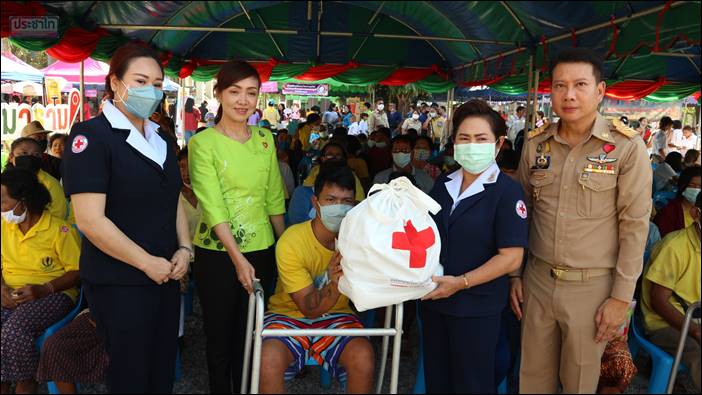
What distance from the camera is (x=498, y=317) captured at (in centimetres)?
212

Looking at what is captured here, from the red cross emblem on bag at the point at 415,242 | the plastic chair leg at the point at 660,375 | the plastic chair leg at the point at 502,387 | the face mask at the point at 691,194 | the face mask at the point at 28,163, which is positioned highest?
the face mask at the point at 28,163

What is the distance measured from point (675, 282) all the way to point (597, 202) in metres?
1.09

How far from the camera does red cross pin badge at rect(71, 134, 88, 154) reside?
177 centimetres

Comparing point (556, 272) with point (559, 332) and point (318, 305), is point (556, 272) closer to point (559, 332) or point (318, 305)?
point (559, 332)

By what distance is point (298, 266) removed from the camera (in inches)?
91.0

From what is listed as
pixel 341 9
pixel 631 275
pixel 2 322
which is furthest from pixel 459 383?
pixel 341 9

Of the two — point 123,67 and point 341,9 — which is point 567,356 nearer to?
point 123,67

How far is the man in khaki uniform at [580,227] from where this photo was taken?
195 cm

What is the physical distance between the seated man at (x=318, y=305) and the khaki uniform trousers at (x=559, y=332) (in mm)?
681

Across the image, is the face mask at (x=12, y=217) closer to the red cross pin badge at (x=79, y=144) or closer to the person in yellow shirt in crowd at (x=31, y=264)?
the person in yellow shirt in crowd at (x=31, y=264)

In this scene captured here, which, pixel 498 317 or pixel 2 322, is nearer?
pixel 498 317

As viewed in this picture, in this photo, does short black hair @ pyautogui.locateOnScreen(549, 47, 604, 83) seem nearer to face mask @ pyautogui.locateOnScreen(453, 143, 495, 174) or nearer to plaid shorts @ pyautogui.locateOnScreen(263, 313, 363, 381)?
face mask @ pyautogui.locateOnScreen(453, 143, 495, 174)

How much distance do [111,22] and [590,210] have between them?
5.97 meters

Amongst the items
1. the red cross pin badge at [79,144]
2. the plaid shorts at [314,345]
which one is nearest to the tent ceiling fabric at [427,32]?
the plaid shorts at [314,345]
